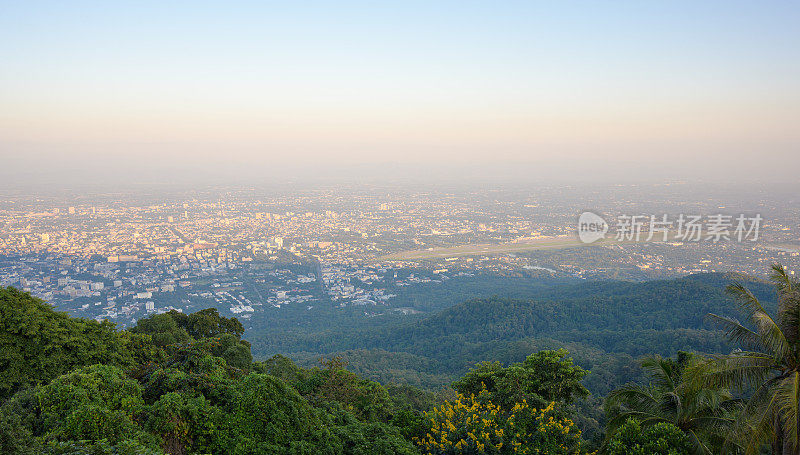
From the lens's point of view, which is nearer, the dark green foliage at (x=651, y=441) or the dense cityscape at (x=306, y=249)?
the dark green foliage at (x=651, y=441)

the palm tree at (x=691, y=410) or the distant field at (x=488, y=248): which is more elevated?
the palm tree at (x=691, y=410)

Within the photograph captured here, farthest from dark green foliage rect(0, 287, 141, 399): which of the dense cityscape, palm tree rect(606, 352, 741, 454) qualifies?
the dense cityscape

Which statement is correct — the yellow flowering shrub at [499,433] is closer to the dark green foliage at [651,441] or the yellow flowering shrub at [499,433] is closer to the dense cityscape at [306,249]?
the dark green foliage at [651,441]

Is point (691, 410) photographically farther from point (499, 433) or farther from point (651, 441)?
point (499, 433)

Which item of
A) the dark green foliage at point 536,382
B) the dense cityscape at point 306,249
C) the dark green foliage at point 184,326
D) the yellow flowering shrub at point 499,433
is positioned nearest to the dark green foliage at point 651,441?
the yellow flowering shrub at point 499,433

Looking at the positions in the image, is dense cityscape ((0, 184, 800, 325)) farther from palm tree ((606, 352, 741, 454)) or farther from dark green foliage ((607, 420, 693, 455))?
dark green foliage ((607, 420, 693, 455))

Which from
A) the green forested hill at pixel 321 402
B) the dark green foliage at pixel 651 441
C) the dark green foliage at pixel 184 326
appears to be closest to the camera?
the green forested hill at pixel 321 402

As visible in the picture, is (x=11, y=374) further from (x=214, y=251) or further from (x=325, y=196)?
(x=325, y=196)
